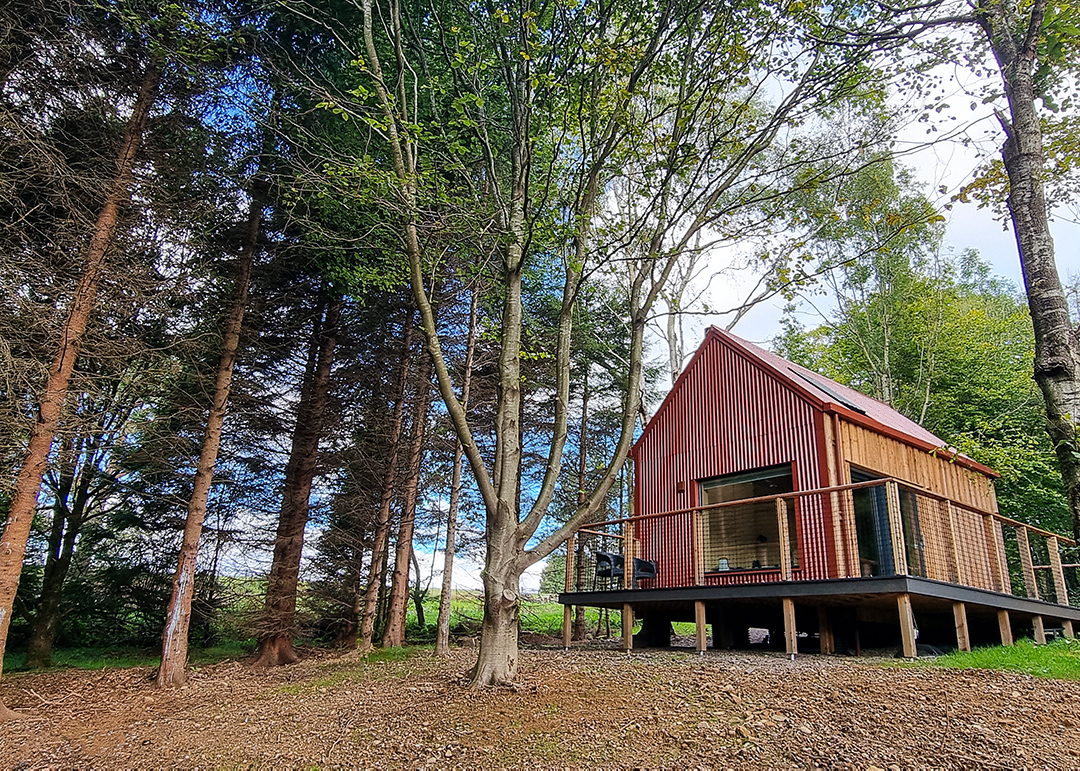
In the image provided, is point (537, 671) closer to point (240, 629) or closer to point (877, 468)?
point (240, 629)

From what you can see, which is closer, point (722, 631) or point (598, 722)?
point (598, 722)

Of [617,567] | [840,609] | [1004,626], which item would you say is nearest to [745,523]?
[840,609]

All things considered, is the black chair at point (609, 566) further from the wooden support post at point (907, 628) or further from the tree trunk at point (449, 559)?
the wooden support post at point (907, 628)

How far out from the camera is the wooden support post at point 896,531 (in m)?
7.02

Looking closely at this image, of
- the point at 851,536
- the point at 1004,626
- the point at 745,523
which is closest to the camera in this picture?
the point at 851,536

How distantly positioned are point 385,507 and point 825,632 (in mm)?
6795

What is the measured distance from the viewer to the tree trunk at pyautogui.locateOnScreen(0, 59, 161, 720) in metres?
6.03

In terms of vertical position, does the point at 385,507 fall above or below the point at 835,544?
above

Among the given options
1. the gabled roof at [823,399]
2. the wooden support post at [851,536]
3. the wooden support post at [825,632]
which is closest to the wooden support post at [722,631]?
the wooden support post at [825,632]

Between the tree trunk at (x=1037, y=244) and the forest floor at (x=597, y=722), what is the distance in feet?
5.42

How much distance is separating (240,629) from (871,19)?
10.5 m

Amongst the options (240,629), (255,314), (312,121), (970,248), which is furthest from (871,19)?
(970,248)

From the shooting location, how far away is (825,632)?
843 centimetres

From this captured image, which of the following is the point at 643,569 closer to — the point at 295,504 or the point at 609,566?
the point at 609,566
